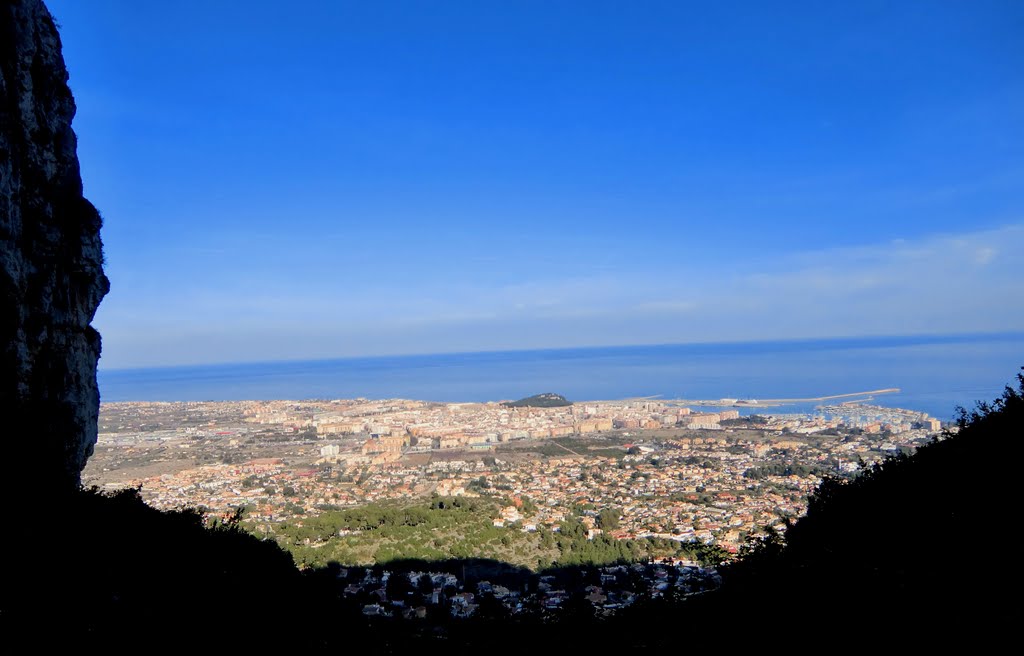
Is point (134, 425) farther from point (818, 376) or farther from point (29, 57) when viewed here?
point (818, 376)

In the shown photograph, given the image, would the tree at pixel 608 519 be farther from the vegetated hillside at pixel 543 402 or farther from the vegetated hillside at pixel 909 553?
the vegetated hillside at pixel 543 402

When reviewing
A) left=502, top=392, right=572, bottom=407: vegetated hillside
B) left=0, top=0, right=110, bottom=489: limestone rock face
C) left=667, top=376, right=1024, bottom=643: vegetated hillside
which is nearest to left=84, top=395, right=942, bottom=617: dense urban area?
left=667, top=376, right=1024, bottom=643: vegetated hillside

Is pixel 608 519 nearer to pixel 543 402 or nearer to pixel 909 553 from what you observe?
pixel 909 553

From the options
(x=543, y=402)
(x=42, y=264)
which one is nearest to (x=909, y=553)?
(x=42, y=264)

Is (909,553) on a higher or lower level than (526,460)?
higher

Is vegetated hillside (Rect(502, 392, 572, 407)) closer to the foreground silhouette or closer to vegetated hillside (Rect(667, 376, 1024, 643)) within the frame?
the foreground silhouette

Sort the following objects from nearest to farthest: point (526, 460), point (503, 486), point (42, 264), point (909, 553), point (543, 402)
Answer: point (909, 553), point (42, 264), point (503, 486), point (526, 460), point (543, 402)

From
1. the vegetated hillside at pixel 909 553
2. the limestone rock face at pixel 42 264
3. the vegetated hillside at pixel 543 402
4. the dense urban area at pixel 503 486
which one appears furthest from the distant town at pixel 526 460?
the limestone rock face at pixel 42 264
